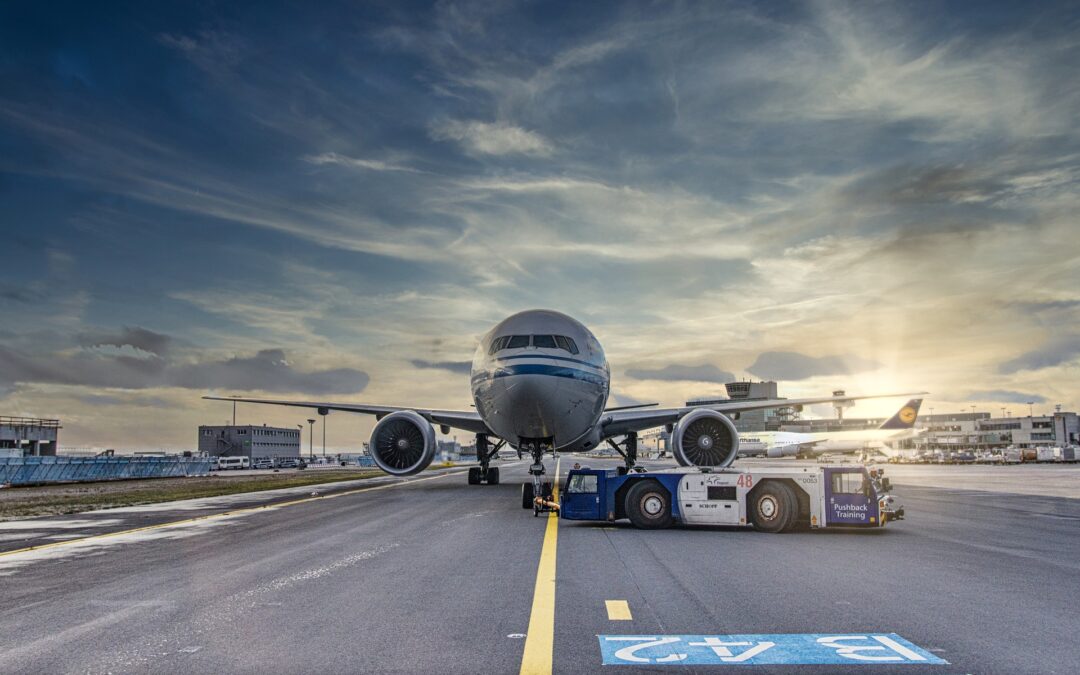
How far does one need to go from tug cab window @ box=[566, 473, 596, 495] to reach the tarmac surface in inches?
33.1

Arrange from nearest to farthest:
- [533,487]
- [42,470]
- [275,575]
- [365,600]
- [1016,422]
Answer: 1. [365,600]
2. [275,575]
3. [533,487]
4. [42,470]
5. [1016,422]

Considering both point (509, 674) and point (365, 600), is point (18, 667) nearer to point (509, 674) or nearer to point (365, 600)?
point (365, 600)

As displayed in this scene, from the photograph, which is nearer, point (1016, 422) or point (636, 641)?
point (636, 641)

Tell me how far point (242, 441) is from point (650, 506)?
140 meters

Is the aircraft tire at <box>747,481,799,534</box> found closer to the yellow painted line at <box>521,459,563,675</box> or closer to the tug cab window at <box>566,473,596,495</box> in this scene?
the tug cab window at <box>566,473,596,495</box>

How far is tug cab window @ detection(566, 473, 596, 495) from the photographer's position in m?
16.9

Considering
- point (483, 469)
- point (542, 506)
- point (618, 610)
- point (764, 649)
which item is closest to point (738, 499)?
point (542, 506)

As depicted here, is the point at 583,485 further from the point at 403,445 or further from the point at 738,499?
the point at 403,445

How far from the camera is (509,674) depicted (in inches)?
223

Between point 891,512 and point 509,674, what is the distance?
1281 centimetres

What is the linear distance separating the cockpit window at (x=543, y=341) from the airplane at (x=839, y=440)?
7293cm

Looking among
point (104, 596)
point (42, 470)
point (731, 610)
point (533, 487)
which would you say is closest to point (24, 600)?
point (104, 596)

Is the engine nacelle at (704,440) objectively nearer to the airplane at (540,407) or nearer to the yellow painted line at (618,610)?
the airplane at (540,407)

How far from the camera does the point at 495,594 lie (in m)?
8.88
